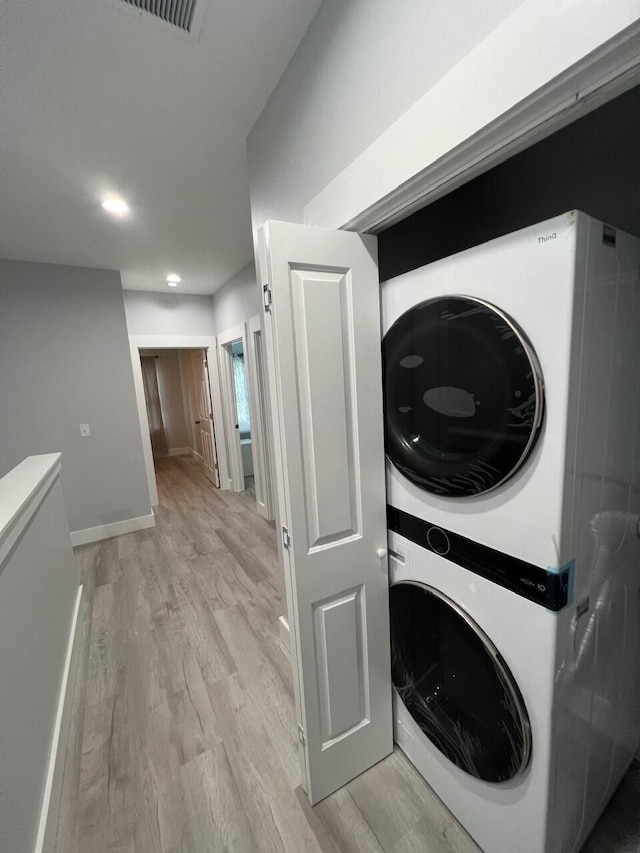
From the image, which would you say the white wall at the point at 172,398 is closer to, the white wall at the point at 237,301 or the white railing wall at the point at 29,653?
the white wall at the point at 237,301

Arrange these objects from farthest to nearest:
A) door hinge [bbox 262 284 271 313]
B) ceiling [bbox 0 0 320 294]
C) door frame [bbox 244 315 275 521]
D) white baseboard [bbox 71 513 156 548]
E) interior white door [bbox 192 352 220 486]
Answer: interior white door [bbox 192 352 220 486] → door frame [bbox 244 315 275 521] → white baseboard [bbox 71 513 156 548] → ceiling [bbox 0 0 320 294] → door hinge [bbox 262 284 271 313]

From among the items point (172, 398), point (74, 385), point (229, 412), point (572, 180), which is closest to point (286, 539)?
point (572, 180)

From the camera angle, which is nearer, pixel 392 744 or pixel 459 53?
pixel 459 53

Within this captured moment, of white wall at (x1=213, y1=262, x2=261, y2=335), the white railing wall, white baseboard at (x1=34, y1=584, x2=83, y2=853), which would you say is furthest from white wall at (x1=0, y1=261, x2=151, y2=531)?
white baseboard at (x1=34, y1=584, x2=83, y2=853)

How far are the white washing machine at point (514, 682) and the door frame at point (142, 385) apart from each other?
334 centimetres

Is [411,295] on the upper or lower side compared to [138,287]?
lower

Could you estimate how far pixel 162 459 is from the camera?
6418 mm

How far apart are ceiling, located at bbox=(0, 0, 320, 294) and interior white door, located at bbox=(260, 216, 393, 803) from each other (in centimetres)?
79

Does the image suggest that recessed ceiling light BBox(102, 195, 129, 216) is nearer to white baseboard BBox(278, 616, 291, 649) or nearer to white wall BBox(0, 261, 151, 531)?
white wall BBox(0, 261, 151, 531)

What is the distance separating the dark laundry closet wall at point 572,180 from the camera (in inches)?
35.6

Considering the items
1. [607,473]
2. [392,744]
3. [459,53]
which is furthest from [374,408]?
[392,744]

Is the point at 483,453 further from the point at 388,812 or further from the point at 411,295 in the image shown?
the point at 388,812

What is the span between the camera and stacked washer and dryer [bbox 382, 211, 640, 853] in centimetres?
70

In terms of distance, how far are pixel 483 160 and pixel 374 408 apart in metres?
0.65
